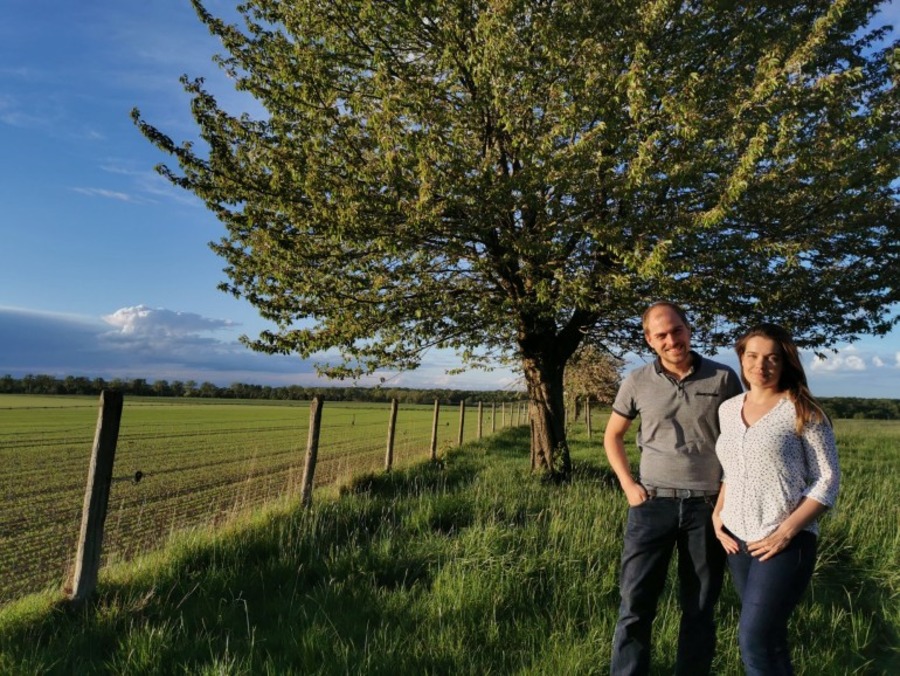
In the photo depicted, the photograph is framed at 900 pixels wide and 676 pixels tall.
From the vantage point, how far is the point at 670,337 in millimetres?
3314

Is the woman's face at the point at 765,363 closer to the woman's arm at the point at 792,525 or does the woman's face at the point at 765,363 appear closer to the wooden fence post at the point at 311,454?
the woman's arm at the point at 792,525

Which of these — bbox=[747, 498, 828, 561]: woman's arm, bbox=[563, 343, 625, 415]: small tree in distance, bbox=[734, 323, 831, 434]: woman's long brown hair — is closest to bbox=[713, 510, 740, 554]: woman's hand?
bbox=[747, 498, 828, 561]: woman's arm

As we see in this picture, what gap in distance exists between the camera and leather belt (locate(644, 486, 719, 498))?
3211 mm

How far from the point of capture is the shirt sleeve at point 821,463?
268 cm

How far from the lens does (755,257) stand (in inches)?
317

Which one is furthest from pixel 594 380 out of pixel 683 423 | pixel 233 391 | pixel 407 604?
pixel 233 391

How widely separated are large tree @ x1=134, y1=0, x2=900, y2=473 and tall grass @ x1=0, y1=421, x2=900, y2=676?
328 centimetres

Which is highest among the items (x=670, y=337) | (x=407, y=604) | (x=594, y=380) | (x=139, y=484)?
(x=594, y=380)

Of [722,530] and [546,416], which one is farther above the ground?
[546,416]

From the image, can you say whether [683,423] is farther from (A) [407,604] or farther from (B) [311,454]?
(B) [311,454]

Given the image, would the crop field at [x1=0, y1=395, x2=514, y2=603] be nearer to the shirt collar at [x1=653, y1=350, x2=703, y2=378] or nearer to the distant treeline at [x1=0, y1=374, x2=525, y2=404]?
the shirt collar at [x1=653, y1=350, x2=703, y2=378]

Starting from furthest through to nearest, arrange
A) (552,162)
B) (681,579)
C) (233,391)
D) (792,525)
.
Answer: (233,391) < (552,162) < (681,579) < (792,525)

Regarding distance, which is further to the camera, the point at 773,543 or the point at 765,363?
the point at 765,363

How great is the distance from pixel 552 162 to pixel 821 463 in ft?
16.8
